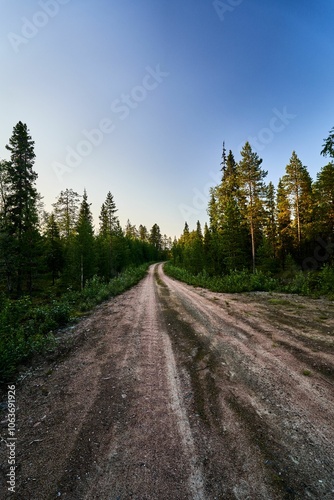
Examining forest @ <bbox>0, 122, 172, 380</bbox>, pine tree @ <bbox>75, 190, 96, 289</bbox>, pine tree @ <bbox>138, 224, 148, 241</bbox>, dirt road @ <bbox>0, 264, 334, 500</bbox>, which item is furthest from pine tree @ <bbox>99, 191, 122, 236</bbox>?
pine tree @ <bbox>138, 224, 148, 241</bbox>

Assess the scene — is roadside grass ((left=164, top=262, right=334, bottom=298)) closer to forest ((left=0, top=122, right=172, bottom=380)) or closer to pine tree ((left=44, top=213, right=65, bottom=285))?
forest ((left=0, top=122, right=172, bottom=380))

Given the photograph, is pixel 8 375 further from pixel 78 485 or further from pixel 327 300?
pixel 327 300

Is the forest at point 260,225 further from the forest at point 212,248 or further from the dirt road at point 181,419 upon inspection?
the dirt road at point 181,419

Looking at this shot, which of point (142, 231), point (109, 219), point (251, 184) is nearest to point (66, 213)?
point (109, 219)

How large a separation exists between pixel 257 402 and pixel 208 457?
151 cm

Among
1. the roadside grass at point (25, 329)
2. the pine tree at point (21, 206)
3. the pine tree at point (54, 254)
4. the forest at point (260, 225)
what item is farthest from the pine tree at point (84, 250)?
the roadside grass at point (25, 329)

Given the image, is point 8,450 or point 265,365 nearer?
point 8,450

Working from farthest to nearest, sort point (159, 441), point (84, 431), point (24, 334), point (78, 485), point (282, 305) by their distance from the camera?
point (282, 305)
point (24, 334)
point (84, 431)
point (159, 441)
point (78, 485)

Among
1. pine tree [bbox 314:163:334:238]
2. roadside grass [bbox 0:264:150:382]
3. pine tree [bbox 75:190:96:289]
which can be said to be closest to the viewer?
roadside grass [bbox 0:264:150:382]

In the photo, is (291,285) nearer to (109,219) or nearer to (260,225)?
(260,225)

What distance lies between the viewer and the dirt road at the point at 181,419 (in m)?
2.50

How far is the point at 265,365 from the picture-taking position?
16.8 feet

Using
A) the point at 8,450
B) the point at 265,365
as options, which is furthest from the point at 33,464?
the point at 265,365

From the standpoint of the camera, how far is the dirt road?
2.50 metres
